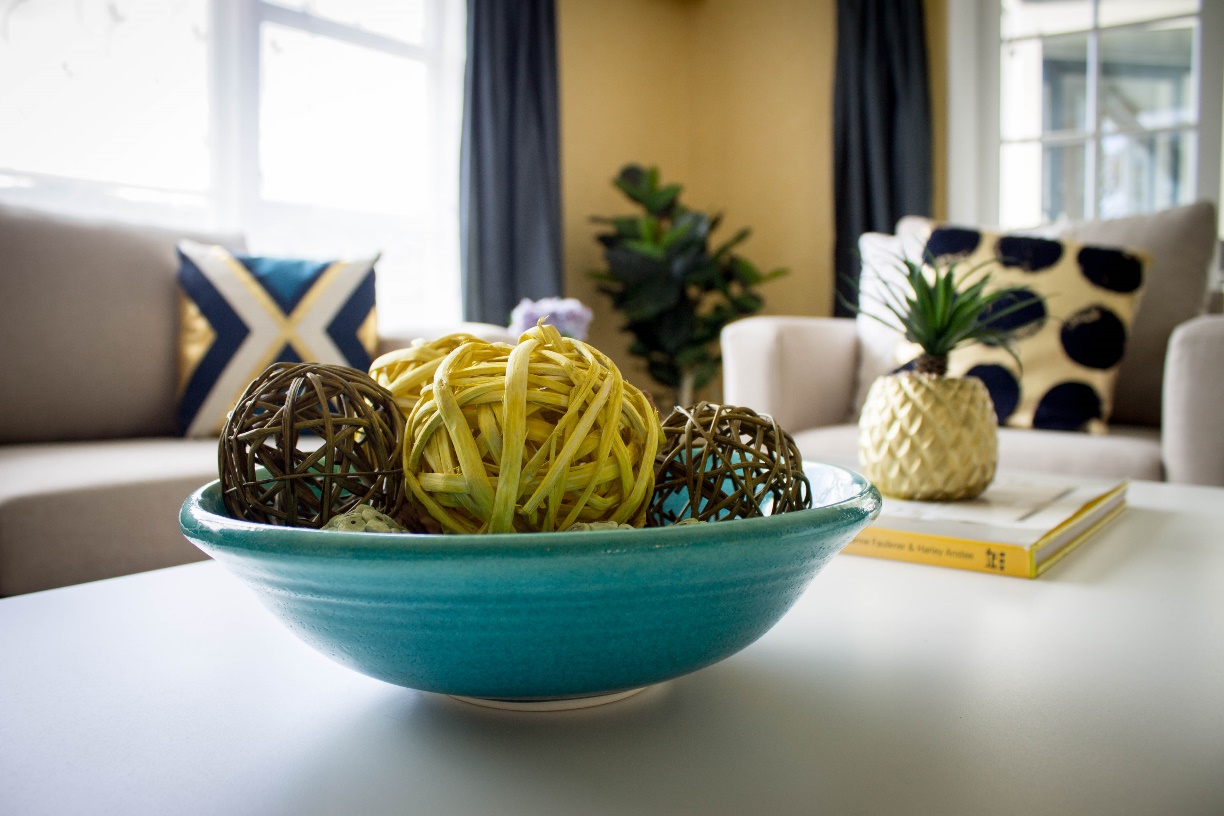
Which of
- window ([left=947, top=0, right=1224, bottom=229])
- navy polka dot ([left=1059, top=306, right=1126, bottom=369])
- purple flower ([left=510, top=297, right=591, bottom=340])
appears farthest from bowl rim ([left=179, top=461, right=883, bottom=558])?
window ([left=947, top=0, right=1224, bottom=229])

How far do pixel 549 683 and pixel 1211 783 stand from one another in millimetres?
274

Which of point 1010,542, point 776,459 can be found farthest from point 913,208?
point 776,459

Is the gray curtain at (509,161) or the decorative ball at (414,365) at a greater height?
the gray curtain at (509,161)

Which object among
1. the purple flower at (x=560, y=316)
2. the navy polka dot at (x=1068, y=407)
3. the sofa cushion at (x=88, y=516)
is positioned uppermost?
the purple flower at (x=560, y=316)

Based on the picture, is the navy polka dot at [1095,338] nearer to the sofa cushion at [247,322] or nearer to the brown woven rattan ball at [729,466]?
the sofa cushion at [247,322]

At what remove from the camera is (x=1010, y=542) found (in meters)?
0.72

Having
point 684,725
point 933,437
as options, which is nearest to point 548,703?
point 684,725

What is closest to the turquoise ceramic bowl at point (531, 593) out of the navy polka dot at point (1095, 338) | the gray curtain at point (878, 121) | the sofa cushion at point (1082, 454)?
the sofa cushion at point (1082, 454)

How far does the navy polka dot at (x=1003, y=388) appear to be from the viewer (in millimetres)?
1943

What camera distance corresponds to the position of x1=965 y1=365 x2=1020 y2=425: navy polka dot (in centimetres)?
194

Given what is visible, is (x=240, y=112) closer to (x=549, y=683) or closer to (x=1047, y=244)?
(x=1047, y=244)

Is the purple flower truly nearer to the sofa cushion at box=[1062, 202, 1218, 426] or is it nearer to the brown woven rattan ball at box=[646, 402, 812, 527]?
the sofa cushion at box=[1062, 202, 1218, 426]

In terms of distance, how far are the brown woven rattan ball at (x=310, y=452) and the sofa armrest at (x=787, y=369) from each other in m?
1.54

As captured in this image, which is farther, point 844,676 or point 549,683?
point 844,676
